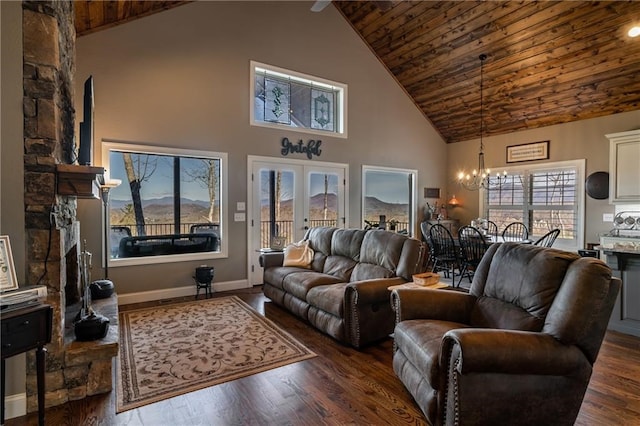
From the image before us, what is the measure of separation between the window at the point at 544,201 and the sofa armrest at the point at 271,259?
5289mm

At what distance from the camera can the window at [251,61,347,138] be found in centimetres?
568

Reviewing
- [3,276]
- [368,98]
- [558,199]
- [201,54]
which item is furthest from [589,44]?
[3,276]

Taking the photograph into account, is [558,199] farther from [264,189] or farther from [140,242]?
[140,242]

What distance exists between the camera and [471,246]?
5262 millimetres

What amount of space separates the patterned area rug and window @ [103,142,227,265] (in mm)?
1013

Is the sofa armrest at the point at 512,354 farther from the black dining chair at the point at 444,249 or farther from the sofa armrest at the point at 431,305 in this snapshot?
the black dining chair at the point at 444,249

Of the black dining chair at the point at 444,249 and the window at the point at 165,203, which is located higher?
the window at the point at 165,203

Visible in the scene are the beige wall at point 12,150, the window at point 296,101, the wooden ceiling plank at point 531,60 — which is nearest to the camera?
the beige wall at point 12,150

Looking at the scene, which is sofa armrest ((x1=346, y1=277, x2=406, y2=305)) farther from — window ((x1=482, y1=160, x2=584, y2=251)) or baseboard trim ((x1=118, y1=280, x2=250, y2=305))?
window ((x1=482, y1=160, x2=584, y2=251))

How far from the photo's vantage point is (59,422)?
208 cm

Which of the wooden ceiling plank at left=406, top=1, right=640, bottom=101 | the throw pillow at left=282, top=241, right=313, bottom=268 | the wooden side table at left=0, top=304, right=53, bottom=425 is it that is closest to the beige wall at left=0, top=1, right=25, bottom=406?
the wooden side table at left=0, top=304, right=53, bottom=425

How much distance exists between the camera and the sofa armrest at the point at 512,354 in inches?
66.4

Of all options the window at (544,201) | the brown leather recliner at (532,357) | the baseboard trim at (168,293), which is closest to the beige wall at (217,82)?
the baseboard trim at (168,293)

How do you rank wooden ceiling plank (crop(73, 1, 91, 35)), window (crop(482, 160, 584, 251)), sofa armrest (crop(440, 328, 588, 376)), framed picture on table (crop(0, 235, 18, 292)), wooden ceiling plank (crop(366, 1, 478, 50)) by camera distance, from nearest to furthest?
sofa armrest (crop(440, 328, 588, 376)), framed picture on table (crop(0, 235, 18, 292)), wooden ceiling plank (crop(73, 1, 91, 35)), wooden ceiling plank (crop(366, 1, 478, 50)), window (crop(482, 160, 584, 251))
